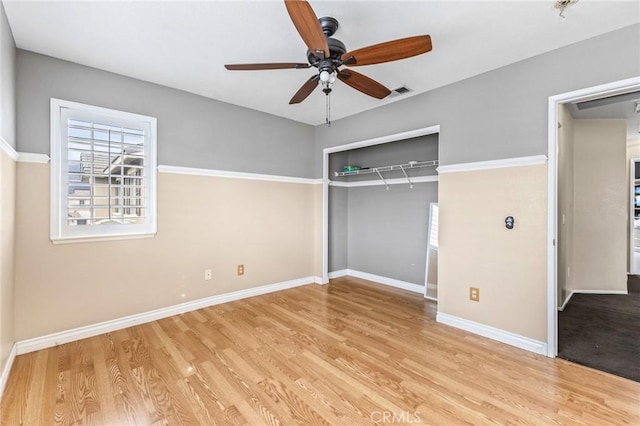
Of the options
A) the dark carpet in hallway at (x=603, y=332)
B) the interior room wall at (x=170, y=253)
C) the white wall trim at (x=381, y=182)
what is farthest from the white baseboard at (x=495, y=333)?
the interior room wall at (x=170, y=253)

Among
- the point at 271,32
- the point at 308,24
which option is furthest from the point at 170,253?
the point at 308,24

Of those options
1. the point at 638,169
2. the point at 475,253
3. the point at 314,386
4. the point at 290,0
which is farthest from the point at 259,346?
the point at 638,169

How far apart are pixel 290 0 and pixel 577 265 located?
211 inches

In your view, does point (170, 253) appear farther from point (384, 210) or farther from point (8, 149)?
point (384, 210)

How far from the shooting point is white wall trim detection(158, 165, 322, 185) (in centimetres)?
327

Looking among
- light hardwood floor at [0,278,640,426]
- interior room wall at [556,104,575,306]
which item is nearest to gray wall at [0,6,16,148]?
light hardwood floor at [0,278,640,426]

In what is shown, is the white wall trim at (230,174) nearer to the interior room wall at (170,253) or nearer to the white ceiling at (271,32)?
the interior room wall at (170,253)

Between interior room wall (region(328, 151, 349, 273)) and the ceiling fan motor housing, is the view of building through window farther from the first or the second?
interior room wall (region(328, 151, 349, 273))

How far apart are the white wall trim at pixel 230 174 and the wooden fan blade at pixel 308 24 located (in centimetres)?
221

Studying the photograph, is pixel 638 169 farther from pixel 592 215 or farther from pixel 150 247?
pixel 150 247

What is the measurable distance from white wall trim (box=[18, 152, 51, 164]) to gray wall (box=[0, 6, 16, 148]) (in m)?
0.09

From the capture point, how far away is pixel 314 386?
199 cm

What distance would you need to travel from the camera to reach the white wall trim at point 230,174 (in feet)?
10.7

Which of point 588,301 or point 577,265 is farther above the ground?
point 577,265
